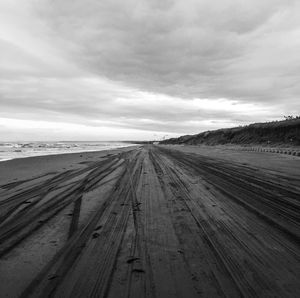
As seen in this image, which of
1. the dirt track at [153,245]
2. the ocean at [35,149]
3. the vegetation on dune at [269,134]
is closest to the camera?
the dirt track at [153,245]

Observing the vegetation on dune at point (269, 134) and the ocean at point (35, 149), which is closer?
the ocean at point (35, 149)

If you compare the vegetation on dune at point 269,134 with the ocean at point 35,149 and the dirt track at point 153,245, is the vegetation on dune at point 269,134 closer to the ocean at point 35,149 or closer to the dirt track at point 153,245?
the ocean at point 35,149

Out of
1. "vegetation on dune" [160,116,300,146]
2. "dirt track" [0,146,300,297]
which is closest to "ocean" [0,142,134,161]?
"dirt track" [0,146,300,297]

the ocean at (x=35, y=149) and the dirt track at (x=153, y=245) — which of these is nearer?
A: the dirt track at (x=153, y=245)

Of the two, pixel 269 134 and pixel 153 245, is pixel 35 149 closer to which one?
pixel 269 134

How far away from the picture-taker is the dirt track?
2.90 metres

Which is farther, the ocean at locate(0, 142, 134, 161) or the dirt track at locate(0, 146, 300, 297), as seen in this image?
the ocean at locate(0, 142, 134, 161)

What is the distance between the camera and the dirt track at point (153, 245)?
2896mm

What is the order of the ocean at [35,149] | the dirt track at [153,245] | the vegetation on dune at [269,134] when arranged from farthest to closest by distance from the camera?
the vegetation on dune at [269,134] → the ocean at [35,149] → the dirt track at [153,245]

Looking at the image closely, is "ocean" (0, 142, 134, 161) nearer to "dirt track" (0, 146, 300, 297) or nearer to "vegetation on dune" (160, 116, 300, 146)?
"dirt track" (0, 146, 300, 297)

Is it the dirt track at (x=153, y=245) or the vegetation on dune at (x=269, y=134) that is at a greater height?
the vegetation on dune at (x=269, y=134)

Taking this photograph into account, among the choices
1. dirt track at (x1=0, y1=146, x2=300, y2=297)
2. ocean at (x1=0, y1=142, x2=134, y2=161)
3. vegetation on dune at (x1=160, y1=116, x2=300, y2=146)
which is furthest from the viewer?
vegetation on dune at (x1=160, y1=116, x2=300, y2=146)

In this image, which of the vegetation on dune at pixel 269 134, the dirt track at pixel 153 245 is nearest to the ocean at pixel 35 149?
the dirt track at pixel 153 245

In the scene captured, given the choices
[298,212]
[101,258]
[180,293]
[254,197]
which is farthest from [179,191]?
[180,293]
